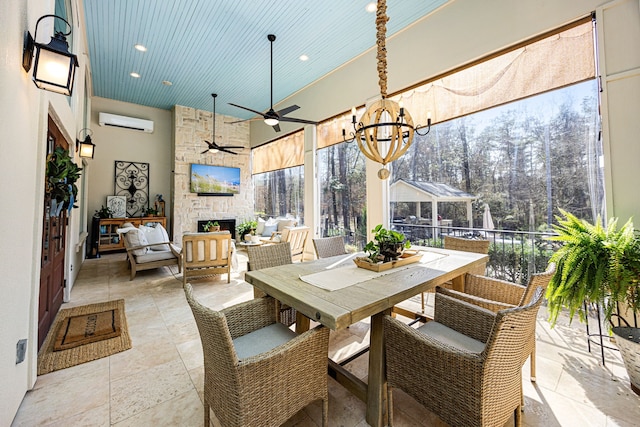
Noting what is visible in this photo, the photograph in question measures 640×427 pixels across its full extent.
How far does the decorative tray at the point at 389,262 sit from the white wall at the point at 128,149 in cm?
700

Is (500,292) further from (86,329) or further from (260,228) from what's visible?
(260,228)

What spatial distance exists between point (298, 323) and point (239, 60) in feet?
15.5

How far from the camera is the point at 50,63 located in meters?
→ 1.62

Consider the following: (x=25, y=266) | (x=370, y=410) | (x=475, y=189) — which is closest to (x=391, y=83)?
(x=475, y=189)

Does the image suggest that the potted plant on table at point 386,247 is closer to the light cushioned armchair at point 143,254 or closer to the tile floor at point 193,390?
the tile floor at point 193,390

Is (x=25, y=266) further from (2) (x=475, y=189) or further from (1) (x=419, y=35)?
(1) (x=419, y=35)

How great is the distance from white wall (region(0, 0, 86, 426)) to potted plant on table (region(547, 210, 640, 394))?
3455mm

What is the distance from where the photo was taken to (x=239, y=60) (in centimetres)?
472

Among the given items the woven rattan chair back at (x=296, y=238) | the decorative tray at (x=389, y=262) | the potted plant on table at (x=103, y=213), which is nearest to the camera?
the decorative tray at (x=389, y=262)

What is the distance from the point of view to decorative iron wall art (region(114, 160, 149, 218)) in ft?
22.9

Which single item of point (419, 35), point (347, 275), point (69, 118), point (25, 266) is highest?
point (419, 35)

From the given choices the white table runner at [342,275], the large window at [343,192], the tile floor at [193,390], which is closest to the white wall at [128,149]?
the large window at [343,192]

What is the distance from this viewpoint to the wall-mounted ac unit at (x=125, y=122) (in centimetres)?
659

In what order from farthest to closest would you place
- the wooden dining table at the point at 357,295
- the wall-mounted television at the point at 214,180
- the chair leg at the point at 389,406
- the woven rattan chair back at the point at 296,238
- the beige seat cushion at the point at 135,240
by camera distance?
1. the wall-mounted television at the point at 214,180
2. the woven rattan chair back at the point at 296,238
3. the beige seat cushion at the point at 135,240
4. the chair leg at the point at 389,406
5. the wooden dining table at the point at 357,295
